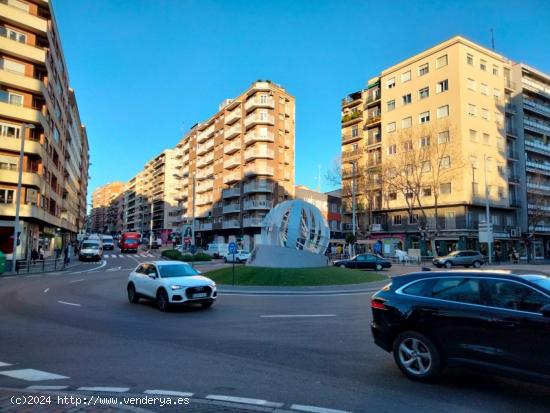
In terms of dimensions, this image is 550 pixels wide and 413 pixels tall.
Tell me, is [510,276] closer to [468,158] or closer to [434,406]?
[434,406]

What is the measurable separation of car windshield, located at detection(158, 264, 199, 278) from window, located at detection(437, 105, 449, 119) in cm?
4620

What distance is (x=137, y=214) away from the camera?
153 meters

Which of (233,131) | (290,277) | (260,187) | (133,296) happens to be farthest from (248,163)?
(133,296)

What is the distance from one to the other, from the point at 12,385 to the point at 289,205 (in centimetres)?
2078

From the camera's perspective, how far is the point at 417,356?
5641 mm

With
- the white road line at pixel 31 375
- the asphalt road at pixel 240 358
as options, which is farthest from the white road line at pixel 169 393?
the white road line at pixel 31 375

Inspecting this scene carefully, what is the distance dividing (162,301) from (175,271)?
1.28 m

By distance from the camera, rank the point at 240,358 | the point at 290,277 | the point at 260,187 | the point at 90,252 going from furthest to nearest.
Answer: the point at 260,187 → the point at 90,252 → the point at 290,277 → the point at 240,358

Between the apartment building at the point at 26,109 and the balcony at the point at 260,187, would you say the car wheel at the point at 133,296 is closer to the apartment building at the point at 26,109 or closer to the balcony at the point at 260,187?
the apartment building at the point at 26,109

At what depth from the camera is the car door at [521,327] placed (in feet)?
15.2

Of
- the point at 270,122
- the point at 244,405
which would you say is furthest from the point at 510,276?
the point at 270,122

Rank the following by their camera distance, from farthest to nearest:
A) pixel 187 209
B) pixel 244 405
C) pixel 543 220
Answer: pixel 187 209, pixel 543 220, pixel 244 405

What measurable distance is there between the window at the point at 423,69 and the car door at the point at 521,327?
182ft

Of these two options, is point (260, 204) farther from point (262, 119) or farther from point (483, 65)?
point (483, 65)
